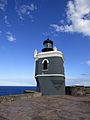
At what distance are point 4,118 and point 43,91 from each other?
13977 millimetres

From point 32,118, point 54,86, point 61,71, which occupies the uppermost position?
point 61,71

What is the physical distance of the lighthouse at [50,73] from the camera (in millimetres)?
23094

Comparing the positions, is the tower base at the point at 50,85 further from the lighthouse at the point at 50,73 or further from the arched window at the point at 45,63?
the arched window at the point at 45,63

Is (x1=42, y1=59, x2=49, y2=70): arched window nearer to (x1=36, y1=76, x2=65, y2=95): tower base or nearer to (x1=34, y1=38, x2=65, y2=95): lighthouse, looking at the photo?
(x1=34, y1=38, x2=65, y2=95): lighthouse

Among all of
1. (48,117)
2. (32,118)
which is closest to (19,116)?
(32,118)

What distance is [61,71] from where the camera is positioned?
78.1ft

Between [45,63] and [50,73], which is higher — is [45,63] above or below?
above

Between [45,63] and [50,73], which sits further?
[45,63]

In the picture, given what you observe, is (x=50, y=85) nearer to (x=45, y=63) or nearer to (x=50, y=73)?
(x=50, y=73)

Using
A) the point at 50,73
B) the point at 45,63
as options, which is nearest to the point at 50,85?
the point at 50,73

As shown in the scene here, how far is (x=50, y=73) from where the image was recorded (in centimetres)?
2320

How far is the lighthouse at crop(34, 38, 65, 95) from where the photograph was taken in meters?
23.1

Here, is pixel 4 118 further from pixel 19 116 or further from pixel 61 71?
pixel 61 71

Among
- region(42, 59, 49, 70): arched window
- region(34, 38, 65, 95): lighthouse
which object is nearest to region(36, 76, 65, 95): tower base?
region(34, 38, 65, 95): lighthouse
